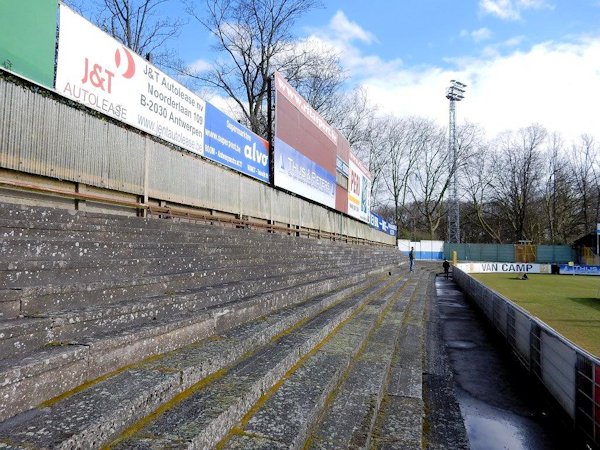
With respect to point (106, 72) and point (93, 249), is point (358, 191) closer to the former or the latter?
point (106, 72)

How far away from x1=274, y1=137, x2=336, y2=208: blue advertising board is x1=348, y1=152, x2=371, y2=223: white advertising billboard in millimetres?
4599

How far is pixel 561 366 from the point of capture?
436 centimetres

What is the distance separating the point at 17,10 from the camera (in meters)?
5.12

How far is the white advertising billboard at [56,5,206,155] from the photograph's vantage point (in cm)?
612

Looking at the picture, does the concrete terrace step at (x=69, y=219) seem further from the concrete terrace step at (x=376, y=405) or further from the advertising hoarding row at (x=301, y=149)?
the advertising hoarding row at (x=301, y=149)

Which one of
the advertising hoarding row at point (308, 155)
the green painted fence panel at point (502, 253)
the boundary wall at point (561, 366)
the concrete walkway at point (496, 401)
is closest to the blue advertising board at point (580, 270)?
the green painted fence panel at point (502, 253)

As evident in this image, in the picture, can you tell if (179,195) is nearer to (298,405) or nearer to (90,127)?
(90,127)

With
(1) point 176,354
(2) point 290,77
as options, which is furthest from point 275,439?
(2) point 290,77

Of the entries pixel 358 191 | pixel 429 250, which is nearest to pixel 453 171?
pixel 429 250

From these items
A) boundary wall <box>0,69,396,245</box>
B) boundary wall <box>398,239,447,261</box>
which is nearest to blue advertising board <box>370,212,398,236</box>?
Answer: boundary wall <box>398,239,447,261</box>

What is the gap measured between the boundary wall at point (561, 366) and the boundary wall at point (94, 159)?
6527 millimetres

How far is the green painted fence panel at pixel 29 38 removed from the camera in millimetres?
4977

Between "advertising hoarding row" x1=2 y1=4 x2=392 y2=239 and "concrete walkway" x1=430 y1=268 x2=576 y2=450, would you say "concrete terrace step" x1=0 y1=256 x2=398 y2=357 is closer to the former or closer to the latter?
"concrete walkway" x1=430 y1=268 x2=576 y2=450

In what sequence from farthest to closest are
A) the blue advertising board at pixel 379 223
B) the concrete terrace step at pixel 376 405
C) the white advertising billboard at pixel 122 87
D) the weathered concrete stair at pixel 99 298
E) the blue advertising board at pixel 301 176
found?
1. the blue advertising board at pixel 379 223
2. the blue advertising board at pixel 301 176
3. the white advertising billboard at pixel 122 87
4. the concrete terrace step at pixel 376 405
5. the weathered concrete stair at pixel 99 298
